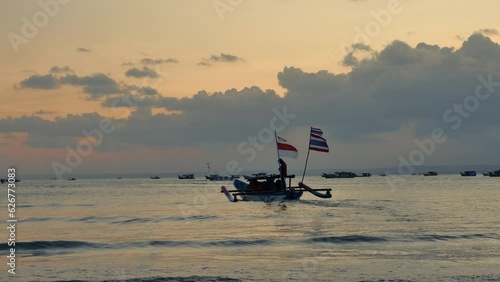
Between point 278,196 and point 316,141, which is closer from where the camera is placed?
point 316,141

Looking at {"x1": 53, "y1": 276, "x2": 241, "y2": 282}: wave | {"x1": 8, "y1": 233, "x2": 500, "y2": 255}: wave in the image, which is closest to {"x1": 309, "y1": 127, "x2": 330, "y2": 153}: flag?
{"x1": 8, "y1": 233, "x2": 500, "y2": 255}: wave

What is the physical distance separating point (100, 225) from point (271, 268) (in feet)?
89.0

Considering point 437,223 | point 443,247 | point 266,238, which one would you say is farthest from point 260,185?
point 443,247

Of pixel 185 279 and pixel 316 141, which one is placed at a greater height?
pixel 316 141

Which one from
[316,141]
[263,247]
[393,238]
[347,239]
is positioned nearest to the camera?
[263,247]

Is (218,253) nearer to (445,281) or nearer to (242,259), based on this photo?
(242,259)

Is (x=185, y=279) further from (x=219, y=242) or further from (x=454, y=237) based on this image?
(x=454, y=237)

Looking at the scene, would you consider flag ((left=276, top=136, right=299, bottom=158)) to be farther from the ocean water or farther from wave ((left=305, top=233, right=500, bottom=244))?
wave ((left=305, top=233, right=500, bottom=244))

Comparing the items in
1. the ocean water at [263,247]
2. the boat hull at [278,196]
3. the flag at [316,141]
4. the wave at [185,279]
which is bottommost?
the wave at [185,279]

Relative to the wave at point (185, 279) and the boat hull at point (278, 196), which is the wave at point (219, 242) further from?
the boat hull at point (278, 196)

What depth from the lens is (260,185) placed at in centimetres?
7069

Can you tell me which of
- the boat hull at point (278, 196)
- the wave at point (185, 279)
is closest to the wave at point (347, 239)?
the wave at point (185, 279)

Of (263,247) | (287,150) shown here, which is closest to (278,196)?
(287,150)

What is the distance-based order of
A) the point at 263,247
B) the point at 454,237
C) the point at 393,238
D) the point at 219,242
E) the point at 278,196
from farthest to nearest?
the point at 278,196, the point at 454,237, the point at 393,238, the point at 219,242, the point at 263,247
